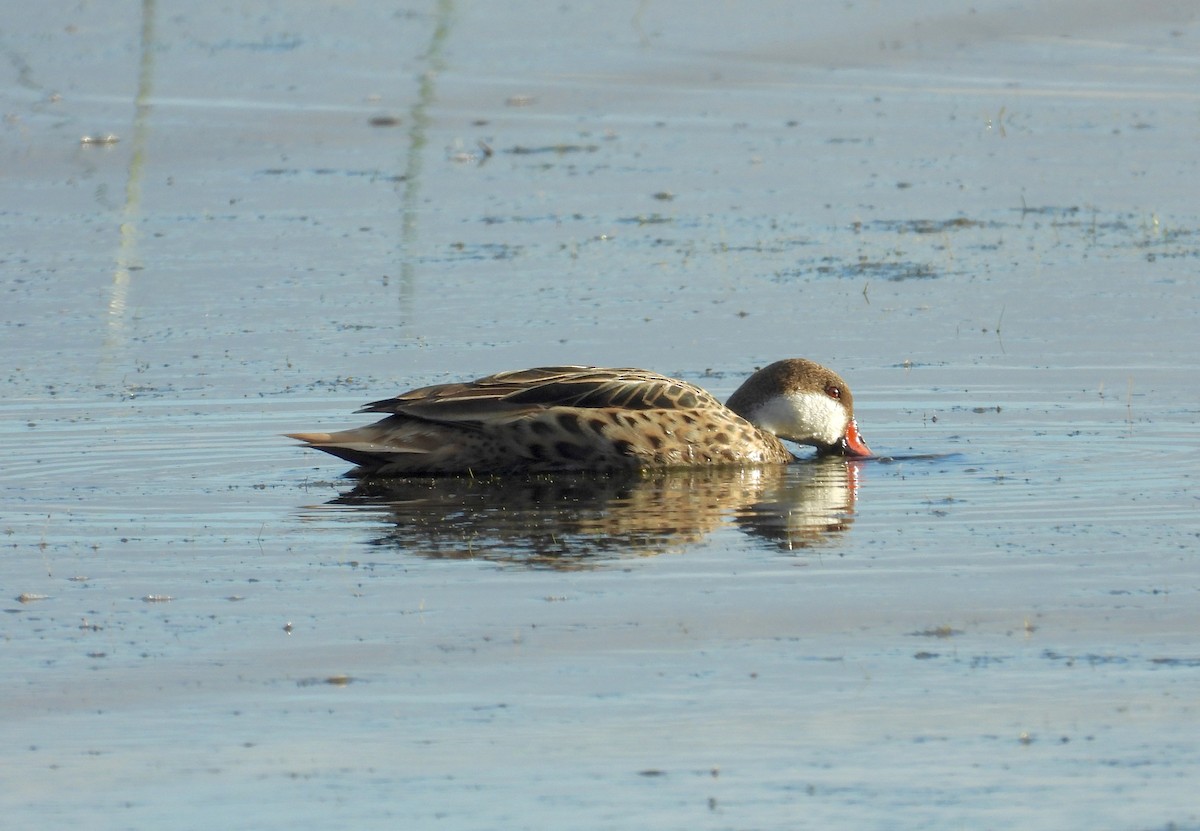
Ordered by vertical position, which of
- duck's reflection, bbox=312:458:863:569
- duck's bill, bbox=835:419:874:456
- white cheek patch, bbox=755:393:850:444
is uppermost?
white cheek patch, bbox=755:393:850:444

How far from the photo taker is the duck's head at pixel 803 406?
37.0 ft

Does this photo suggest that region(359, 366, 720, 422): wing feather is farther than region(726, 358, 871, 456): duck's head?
No

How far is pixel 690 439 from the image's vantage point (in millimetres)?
10867

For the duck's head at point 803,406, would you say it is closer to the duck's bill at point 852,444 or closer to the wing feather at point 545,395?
the duck's bill at point 852,444

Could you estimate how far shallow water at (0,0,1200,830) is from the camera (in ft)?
20.2

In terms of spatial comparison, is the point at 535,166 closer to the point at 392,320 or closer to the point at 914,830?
the point at 392,320

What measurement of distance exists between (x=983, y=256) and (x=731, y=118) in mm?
6402

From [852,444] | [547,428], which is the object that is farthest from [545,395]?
[852,444]

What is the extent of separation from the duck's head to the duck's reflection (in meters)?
0.14

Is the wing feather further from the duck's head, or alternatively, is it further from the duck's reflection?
the duck's head

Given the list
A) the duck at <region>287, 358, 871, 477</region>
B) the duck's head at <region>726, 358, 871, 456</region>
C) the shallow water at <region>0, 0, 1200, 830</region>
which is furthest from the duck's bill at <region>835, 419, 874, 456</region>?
the duck at <region>287, 358, 871, 477</region>

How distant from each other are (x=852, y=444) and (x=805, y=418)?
0.30 m

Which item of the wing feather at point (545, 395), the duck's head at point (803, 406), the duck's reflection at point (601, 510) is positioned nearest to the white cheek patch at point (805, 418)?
the duck's head at point (803, 406)

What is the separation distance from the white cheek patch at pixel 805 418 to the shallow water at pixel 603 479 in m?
0.22
